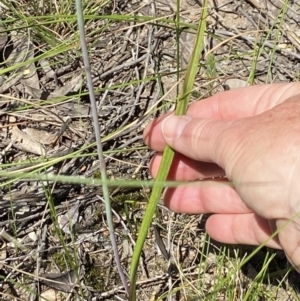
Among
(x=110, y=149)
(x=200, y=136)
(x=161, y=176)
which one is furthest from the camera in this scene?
(x=110, y=149)

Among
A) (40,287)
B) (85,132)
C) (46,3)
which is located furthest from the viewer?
(46,3)

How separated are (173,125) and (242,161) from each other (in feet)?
0.61

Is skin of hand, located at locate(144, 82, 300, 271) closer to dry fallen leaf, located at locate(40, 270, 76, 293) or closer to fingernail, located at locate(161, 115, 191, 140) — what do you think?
fingernail, located at locate(161, 115, 191, 140)

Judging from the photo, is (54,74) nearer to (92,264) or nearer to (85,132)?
(85,132)

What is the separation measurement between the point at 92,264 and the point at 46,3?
69cm

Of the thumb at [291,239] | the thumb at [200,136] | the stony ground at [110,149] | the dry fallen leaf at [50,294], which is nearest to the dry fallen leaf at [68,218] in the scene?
the stony ground at [110,149]

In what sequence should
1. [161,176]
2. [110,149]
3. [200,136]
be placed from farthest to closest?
[110,149], [200,136], [161,176]

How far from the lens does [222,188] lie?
128 cm

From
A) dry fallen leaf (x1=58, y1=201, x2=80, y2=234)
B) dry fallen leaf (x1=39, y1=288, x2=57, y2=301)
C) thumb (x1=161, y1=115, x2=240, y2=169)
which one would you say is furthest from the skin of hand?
dry fallen leaf (x1=39, y1=288, x2=57, y2=301)

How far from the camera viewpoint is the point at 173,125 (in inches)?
44.9

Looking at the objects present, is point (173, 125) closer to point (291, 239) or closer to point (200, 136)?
point (200, 136)

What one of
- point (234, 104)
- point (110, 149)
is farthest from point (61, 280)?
point (234, 104)

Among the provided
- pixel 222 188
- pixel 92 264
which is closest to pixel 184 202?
pixel 222 188

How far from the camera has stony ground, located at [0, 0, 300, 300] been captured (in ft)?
4.13
